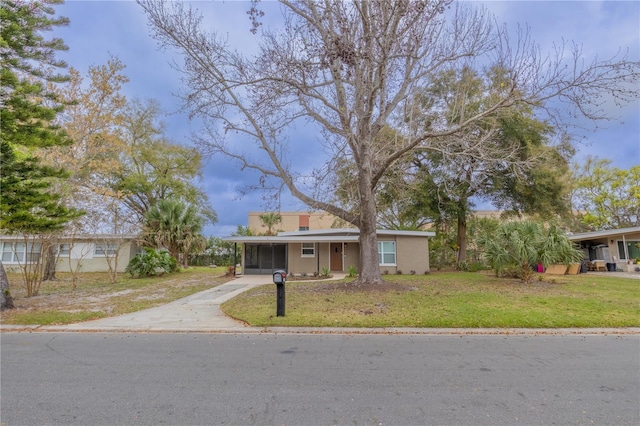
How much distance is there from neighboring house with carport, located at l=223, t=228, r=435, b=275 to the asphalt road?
14786 millimetres

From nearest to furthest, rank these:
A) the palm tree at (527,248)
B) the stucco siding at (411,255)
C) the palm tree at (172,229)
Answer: the palm tree at (527,248)
the stucco siding at (411,255)
the palm tree at (172,229)

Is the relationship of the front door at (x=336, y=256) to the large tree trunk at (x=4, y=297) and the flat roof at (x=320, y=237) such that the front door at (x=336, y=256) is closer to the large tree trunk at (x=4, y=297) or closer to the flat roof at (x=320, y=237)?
the flat roof at (x=320, y=237)

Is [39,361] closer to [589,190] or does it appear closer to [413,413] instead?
[413,413]

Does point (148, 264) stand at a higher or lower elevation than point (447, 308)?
higher

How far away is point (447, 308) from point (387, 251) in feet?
42.9

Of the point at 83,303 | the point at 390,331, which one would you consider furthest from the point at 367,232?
the point at 83,303

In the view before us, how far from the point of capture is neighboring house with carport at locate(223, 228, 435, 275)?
847 inches

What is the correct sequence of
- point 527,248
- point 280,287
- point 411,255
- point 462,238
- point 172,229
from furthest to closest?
point 462,238
point 172,229
point 411,255
point 527,248
point 280,287

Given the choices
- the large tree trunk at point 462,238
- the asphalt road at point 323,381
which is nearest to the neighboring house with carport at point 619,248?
the large tree trunk at point 462,238

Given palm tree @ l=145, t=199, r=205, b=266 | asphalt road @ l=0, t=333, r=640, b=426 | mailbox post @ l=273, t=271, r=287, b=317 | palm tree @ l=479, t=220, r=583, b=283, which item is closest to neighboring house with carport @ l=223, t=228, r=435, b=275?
palm tree @ l=145, t=199, r=205, b=266

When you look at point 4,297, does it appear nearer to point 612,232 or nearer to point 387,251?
point 387,251

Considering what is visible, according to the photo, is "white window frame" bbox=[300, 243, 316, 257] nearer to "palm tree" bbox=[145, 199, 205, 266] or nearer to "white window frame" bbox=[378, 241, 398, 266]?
"white window frame" bbox=[378, 241, 398, 266]

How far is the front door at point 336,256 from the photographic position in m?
23.2

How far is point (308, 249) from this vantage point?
22.6 metres
